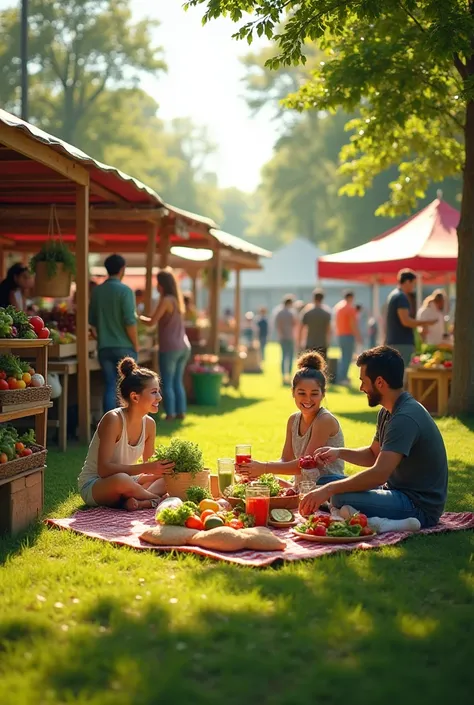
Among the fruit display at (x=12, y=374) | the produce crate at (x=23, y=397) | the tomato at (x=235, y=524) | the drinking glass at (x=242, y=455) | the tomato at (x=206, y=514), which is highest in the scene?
the fruit display at (x=12, y=374)

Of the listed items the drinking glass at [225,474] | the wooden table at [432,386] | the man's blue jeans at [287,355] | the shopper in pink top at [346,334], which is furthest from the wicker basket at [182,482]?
the man's blue jeans at [287,355]

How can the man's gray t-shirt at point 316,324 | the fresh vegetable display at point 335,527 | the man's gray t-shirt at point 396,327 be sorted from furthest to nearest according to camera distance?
the man's gray t-shirt at point 316,324 → the man's gray t-shirt at point 396,327 → the fresh vegetable display at point 335,527

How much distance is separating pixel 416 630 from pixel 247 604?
808mm

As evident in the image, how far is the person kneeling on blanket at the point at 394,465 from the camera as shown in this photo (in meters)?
5.76

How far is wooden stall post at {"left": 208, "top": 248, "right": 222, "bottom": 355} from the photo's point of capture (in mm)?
16922

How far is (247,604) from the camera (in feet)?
14.5

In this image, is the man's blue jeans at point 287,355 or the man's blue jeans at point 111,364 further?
the man's blue jeans at point 287,355

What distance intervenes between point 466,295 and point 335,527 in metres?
7.03

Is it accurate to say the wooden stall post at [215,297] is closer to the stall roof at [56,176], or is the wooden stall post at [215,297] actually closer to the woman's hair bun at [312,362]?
the stall roof at [56,176]

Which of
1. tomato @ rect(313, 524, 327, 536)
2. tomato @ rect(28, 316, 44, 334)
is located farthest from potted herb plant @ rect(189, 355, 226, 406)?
tomato @ rect(313, 524, 327, 536)

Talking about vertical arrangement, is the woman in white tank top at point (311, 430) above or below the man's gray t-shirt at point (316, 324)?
below

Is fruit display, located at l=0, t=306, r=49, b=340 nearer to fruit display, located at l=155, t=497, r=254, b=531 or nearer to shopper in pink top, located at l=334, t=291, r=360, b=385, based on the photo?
fruit display, located at l=155, t=497, r=254, b=531

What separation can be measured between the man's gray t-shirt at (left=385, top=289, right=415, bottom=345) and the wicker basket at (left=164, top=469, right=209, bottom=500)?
24.6 ft

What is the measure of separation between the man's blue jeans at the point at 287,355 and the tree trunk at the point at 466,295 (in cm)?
929
